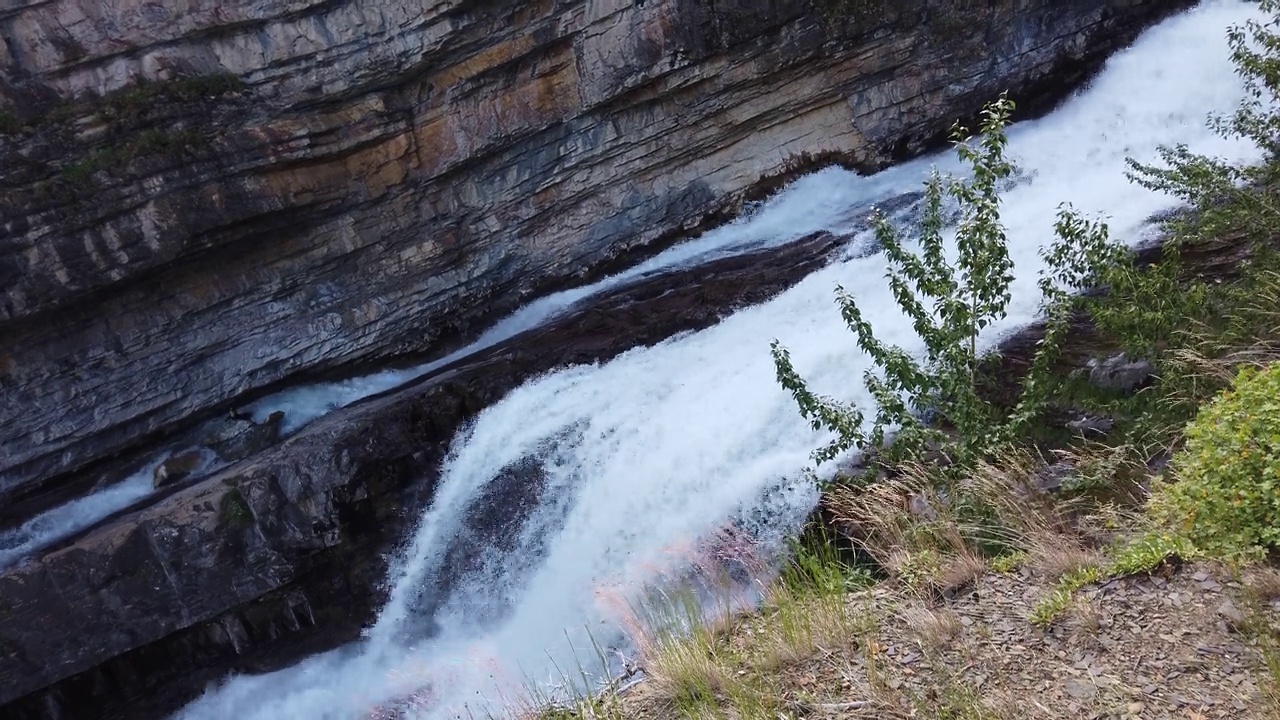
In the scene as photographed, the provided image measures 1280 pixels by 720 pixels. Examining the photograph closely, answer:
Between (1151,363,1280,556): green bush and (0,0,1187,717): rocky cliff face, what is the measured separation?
25.1ft

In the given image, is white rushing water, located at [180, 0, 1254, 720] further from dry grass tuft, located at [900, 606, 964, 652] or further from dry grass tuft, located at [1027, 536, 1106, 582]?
dry grass tuft, located at [900, 606, 964, 652]

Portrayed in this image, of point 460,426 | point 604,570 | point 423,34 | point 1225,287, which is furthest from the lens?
point 423,34

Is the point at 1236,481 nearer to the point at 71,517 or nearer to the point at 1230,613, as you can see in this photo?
the point at 1230,613

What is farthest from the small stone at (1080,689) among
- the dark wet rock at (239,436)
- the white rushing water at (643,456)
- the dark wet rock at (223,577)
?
the dark wet rock at (239,436)

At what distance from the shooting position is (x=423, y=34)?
1186 centimetres

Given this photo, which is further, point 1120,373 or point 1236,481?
point 1120,373

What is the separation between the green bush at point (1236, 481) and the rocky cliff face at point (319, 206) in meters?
7.65

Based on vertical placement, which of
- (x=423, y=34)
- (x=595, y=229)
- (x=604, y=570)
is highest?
(x=423, y=34)

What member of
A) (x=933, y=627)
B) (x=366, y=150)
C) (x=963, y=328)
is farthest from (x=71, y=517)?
(x=933, y=627)

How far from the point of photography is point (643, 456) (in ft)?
28.3

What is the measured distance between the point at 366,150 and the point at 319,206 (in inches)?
46.7

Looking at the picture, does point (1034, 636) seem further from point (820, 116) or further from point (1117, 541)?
point (820, 116)

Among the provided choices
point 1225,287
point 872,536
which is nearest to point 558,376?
point 872,536

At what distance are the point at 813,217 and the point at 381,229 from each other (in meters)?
7.29
